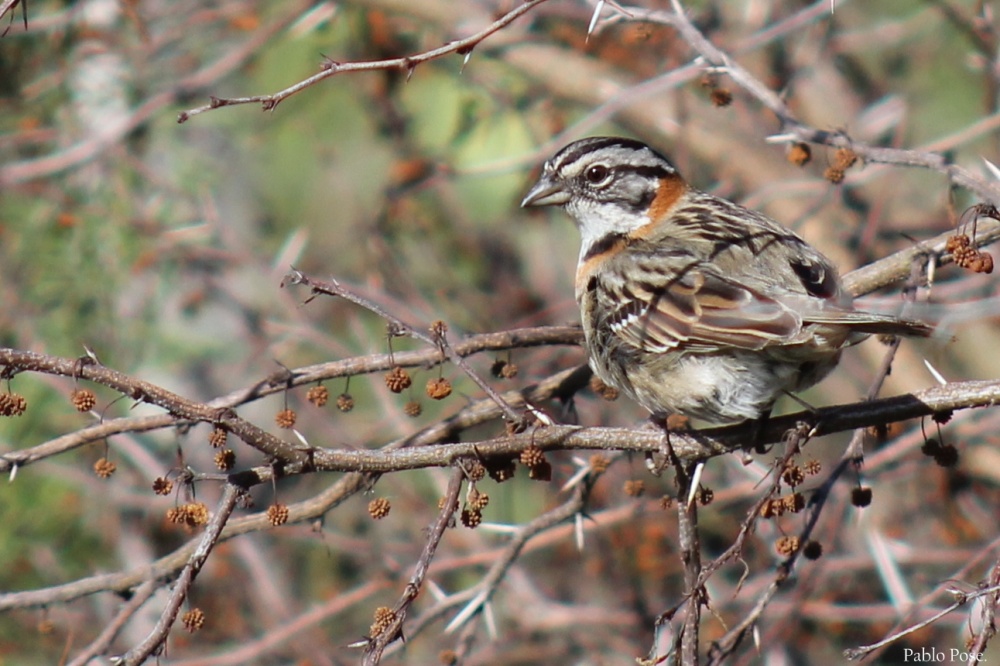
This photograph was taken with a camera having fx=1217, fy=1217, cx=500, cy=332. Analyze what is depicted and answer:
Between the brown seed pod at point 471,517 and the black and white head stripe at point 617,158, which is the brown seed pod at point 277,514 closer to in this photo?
the brown seed pod at point 471,517

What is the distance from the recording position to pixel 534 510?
21.7 feet

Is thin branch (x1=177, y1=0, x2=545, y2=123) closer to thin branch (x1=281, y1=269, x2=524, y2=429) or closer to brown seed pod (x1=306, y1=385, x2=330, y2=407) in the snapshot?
thin branch (x1=281, y1=269, x2=524, y2=429)

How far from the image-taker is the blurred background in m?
5.47

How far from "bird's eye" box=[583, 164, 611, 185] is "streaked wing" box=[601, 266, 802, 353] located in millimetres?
807

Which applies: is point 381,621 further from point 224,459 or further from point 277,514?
point 224,459

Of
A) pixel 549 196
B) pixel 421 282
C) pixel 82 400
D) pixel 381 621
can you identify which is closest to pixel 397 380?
pixel 381 621

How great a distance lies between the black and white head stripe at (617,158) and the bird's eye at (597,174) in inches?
0.5

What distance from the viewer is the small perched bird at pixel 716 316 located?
3.29 meters

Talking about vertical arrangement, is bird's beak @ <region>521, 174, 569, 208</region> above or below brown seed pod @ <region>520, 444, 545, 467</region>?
below

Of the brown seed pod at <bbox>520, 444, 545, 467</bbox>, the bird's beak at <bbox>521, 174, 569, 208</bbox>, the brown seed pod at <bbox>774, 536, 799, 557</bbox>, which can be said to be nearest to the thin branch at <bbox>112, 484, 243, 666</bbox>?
the brown seed pod at <bbox>520, 444, 545, 467</bbox>

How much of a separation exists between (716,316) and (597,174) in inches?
50.5

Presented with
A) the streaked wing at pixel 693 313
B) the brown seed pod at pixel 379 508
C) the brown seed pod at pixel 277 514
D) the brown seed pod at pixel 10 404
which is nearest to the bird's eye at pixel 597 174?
the streaked wing at pixel 693 313

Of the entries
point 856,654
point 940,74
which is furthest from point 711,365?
point 940,74

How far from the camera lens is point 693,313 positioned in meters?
3.52
